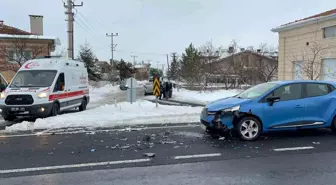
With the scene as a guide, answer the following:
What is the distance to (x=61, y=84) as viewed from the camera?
12.8 meters

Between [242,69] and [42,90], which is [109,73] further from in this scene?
[42,90]

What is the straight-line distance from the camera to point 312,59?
21.9 m

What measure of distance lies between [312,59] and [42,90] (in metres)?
18.4

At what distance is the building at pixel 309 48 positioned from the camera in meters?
20.7

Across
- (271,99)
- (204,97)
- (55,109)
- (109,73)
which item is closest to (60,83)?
(55,109)

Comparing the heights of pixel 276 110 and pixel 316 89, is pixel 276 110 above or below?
below

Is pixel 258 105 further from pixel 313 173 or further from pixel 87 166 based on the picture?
pixel 87 166

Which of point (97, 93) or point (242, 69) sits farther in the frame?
point (97, 93)

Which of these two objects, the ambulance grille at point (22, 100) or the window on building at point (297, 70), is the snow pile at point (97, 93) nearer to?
the ambulance grille at point (22, 100)

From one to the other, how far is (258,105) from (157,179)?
373 centimetres

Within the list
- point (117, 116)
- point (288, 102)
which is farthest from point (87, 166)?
point (117, 116)

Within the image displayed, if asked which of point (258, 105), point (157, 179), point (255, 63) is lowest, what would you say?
point (157, 179)

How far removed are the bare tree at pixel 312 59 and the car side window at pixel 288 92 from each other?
13.5m

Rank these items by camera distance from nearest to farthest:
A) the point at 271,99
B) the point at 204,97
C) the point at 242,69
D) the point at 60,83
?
the point at 271,99 → the point at 60,83 → the point at 204,97 → the point at 242,69
